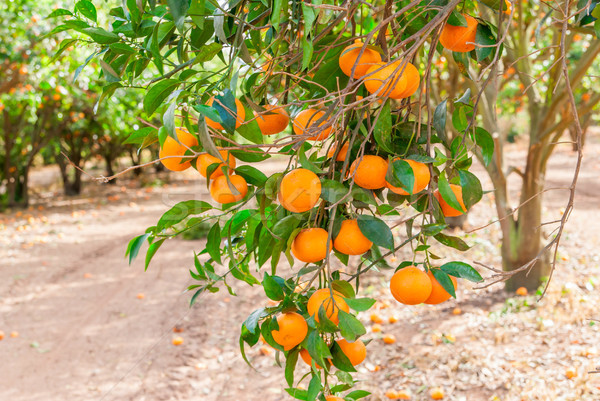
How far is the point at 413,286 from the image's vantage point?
3.54 ft

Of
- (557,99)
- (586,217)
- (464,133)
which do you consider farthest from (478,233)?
(464,133)

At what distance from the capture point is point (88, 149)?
46.8 ft

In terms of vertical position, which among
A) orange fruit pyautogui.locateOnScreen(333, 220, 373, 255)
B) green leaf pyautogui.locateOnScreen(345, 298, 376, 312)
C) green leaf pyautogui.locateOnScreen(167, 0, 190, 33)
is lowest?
Answer: green leaf pyautogui.locateOnScreen(345, 298, 376, 312)

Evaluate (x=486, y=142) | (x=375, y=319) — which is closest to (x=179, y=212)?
(x=486, y=142)

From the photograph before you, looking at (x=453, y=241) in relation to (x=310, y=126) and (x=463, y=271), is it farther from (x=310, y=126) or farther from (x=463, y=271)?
(x=310, y=126)

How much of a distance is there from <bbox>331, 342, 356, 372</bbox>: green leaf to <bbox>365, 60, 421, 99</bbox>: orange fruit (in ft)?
2.01

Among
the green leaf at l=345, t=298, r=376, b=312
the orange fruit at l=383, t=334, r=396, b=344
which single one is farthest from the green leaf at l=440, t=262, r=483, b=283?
the orange fruit at l=383, t=334, r=396, b=344

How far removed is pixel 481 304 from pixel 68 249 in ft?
19.4

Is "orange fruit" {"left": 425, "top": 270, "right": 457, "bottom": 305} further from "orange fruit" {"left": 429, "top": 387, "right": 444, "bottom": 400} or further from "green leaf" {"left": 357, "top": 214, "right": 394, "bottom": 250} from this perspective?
"orange fruit" {"left": 429, "top": 387, "right": 444, "bottom": 400}

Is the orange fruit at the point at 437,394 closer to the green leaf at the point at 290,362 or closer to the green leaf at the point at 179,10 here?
the green leaf at the point at 290,362

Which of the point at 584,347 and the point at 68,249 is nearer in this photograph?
the point at 584,347

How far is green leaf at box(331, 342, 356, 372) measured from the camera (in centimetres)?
116

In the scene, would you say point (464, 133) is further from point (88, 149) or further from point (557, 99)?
point (88, 149)

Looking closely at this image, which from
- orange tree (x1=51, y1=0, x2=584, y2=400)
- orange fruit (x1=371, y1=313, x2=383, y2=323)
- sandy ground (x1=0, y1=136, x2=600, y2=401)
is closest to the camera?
orange tree (x1=51, y1=0, x2=584, y2=400)
